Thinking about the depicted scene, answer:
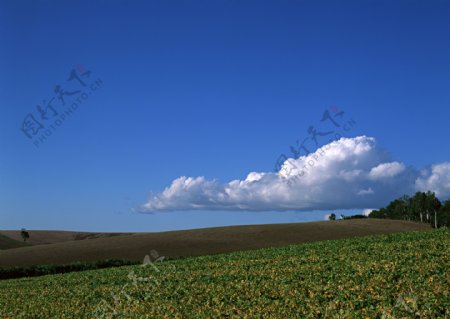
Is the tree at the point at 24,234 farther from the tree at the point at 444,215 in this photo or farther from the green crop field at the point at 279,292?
the tree at the point at 444,215

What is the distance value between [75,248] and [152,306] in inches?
1787

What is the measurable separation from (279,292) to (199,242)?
132 ft

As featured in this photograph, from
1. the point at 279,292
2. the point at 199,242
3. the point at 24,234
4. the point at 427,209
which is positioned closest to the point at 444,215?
the point at 427,209

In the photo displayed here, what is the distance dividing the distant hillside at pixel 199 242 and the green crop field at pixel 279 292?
25430 millimetres

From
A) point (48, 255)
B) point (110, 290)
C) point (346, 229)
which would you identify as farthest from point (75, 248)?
point (110, 290)

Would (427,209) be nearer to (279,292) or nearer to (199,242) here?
(199,242)

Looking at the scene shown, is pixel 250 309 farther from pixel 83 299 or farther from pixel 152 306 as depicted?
pixel 83 299

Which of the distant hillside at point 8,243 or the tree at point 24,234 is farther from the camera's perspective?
the tree at point 24,234

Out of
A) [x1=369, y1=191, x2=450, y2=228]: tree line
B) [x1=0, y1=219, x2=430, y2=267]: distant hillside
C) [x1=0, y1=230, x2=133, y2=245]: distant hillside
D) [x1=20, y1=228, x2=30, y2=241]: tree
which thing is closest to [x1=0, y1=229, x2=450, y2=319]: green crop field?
[x1=0, y1=219, x2=430, y2=267]: distant hillside

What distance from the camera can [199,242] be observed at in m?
55.8

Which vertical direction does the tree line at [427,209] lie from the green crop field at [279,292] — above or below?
above

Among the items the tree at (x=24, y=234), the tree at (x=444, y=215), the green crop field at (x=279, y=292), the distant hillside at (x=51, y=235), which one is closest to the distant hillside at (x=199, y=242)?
the green crop field at (x=279, y=292)

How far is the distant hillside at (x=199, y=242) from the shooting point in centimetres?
5150

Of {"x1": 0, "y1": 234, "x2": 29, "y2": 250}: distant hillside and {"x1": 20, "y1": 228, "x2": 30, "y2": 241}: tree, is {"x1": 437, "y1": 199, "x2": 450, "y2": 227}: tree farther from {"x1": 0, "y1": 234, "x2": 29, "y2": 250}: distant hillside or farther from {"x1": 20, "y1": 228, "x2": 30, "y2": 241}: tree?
{"x1": 0, "y1": 234, "x2": 29, "y2": 250}: distant hillside
